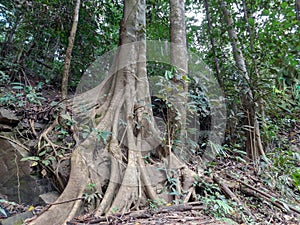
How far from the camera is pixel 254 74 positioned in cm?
434

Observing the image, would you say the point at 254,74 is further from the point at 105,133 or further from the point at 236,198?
the point at 105,133

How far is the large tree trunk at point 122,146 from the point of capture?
2617 millimetres

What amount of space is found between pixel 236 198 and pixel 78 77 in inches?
157

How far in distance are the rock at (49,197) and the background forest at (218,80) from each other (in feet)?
0.27

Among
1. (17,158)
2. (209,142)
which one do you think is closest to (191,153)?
(209,142)

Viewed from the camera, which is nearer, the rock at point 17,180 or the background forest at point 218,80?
the rock at point 17,180

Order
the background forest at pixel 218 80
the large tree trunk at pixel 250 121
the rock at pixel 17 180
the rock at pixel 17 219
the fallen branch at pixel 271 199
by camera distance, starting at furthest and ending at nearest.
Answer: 1. the large tree trunk at pixel 250 121
2. the background forest at pixel 218 80
3. the fallen branch at pixel 271 199
4. the rock at pixel 17 180
5. the rock at pixel 17 219

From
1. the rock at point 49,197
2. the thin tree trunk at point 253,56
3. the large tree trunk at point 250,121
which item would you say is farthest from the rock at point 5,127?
the thin tree trunk at point 253,56

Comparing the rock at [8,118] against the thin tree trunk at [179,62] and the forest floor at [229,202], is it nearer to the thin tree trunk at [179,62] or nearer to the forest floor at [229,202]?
the forest floor at [229,202]

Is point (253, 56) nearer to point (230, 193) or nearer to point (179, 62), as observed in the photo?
point (179, 62)

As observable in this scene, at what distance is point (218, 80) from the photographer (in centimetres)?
545

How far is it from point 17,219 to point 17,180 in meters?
0.55

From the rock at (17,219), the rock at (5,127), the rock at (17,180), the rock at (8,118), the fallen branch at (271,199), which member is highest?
the rock at (8,118)

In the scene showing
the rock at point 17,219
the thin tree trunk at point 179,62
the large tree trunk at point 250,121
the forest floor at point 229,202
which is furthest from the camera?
the large tree trunk at point 250,121
